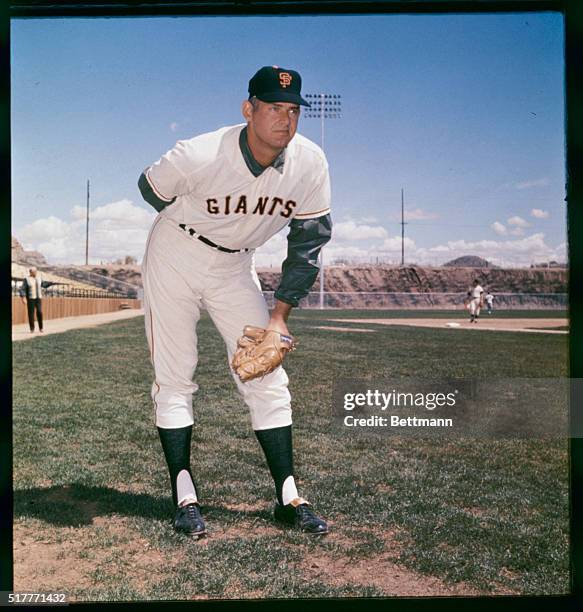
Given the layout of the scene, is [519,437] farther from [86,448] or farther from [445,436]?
[86,448]

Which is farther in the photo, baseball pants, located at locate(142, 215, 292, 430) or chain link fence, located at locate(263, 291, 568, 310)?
chain link fence, located at locate(263, 291, 568, 310)

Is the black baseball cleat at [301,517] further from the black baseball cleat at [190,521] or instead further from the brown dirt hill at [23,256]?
the brown dirt hill at [23,256]

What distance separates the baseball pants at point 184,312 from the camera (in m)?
2.69

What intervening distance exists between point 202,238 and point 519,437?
1.59 metres

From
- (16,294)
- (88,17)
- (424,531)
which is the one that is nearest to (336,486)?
(424,531)

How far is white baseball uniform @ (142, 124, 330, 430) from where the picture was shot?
259cm

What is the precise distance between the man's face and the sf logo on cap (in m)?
0.07

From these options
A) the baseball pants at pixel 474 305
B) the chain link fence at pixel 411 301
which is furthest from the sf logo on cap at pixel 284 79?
the chain link fence at pixel 411 301

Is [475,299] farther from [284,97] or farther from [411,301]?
[284,97]

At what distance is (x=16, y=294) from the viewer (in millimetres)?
6078

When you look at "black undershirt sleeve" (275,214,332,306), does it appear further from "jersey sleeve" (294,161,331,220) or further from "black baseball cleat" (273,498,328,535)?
"black baseball cleat" (273,498,328,535)

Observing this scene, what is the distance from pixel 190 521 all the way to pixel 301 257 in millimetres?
1151

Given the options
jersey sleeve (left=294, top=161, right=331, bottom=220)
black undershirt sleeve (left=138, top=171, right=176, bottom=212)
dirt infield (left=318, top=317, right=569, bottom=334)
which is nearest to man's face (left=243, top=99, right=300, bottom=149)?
jersey sleeve (left=294, top=161, right=331, bottom=220)

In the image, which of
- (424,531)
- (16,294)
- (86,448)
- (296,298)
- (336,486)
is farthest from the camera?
(16,294)
